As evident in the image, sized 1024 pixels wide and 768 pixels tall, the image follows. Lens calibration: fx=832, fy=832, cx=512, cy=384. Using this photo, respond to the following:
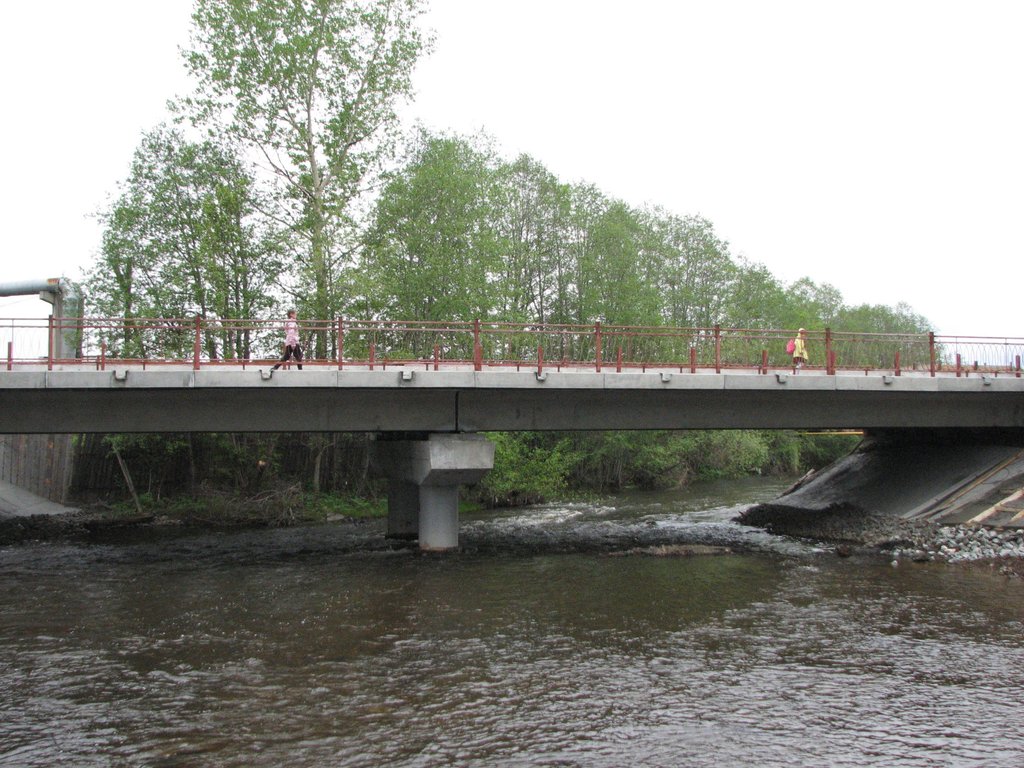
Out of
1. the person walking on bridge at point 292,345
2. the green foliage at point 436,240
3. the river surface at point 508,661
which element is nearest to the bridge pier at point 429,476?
the river surface at point 508,661

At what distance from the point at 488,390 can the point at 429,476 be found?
2.96 meters

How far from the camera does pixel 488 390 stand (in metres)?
23.4

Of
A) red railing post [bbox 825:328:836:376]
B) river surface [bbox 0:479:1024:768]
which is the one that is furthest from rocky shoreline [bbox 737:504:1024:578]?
red railing post [bbox 825:328:836:376]

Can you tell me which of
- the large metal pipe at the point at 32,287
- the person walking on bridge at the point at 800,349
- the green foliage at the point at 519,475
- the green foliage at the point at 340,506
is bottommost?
the green foliage at the point at 340,506

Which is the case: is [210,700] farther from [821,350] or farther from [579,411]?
[821,350]

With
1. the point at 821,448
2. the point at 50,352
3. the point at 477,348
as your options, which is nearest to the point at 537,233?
the point at 821,448

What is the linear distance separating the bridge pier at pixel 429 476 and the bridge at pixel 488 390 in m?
0.04

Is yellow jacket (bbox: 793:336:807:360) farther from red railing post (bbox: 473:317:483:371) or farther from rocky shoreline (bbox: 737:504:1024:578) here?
red railing post (bbox: 473:317:483:371)

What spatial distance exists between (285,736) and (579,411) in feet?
Answer: 52.2

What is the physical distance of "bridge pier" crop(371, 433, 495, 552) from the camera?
73.1 ft

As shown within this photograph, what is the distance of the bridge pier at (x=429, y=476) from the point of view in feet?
73.1

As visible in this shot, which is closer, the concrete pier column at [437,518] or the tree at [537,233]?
the concrete pier column at [437,518]

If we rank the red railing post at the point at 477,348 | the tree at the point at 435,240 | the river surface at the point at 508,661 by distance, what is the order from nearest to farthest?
the river surface at the point at 508,661, the red railing post at the point at 477,348, the tree at the point at 435,240

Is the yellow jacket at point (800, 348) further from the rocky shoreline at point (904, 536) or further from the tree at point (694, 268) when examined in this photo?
the tree at point (694, 268)
